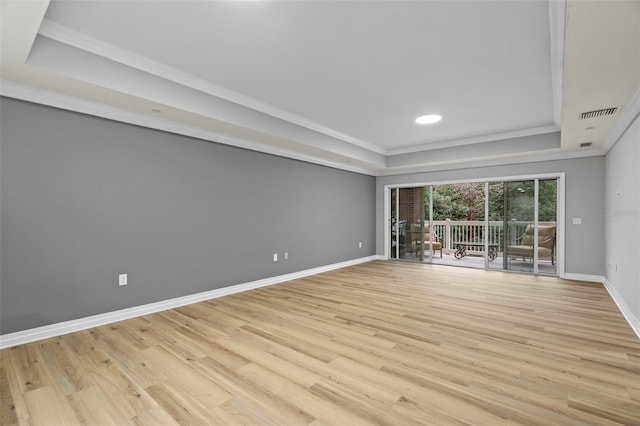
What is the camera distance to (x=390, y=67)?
2.95m

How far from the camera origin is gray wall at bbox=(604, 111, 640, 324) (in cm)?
307

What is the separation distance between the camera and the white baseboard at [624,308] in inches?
117

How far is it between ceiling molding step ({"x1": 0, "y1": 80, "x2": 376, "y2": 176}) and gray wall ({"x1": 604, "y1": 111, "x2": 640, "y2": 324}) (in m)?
4.47

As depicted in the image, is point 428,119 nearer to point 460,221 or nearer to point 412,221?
point 412,221

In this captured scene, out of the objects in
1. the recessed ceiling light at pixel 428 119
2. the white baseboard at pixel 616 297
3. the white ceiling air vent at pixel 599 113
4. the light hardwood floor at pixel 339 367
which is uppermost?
the recessed ceiling light at pixel 428 119

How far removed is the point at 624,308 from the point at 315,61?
4.43 meters

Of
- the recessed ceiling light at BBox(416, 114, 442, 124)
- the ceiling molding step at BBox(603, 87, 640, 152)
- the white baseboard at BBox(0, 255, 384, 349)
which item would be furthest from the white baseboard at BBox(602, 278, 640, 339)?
the white baseboard at BBox(0, 255, 384, 349)

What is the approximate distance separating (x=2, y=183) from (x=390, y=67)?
3.69 m

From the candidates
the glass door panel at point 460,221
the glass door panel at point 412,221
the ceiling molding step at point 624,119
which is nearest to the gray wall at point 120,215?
the glass door panel at point 412,221

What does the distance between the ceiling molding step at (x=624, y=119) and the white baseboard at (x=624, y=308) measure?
205 cm

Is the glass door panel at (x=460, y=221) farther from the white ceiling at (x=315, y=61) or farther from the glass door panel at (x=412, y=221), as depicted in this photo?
the white ceiling at (x=315, y=61)

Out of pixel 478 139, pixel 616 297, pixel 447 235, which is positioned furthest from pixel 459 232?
pixel 616 297

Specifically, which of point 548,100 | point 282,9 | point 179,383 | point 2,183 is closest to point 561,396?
point 179,383

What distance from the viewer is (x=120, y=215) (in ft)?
11.1
